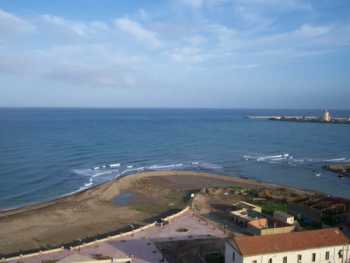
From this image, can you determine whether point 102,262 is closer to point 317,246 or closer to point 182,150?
point 317,246

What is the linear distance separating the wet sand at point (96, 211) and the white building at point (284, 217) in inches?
452

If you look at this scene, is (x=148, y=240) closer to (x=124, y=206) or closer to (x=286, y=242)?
(x=286, y=242)

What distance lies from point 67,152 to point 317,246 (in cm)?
5977

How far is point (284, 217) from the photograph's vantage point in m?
32.7

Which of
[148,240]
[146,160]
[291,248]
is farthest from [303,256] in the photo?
[146,160]

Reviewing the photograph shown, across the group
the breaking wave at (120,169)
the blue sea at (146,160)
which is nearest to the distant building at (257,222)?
the blue sea at (146,160)

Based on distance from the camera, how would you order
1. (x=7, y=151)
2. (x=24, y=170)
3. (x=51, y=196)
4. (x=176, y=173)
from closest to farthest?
1. (x=51, y=196)
2. (x=24, y=170)
3. (x=176, y=173)
4. (x=7, y=151)

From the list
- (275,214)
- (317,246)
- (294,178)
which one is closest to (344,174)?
(294,178)

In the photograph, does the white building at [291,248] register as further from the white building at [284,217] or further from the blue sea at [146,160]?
the blue sea at [146,160]

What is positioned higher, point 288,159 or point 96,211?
point 288,159

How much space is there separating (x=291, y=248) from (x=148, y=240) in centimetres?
1116

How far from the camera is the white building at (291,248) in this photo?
74.3 feet

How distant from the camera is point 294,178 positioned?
58500mm

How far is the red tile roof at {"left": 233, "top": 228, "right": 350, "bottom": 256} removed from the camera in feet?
74.6
